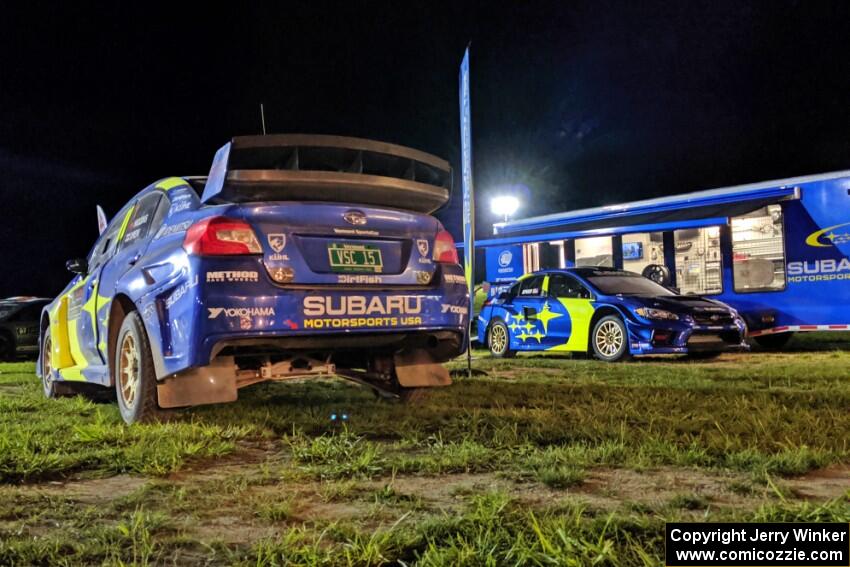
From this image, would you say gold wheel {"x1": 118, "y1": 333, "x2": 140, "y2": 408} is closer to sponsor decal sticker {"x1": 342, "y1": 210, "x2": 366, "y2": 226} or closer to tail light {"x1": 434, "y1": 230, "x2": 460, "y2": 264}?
sponsor decal sticker {"x1": 342, "y1": 210, "x2": 366, "y2": 226}

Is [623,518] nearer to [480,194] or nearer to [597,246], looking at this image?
[597,246]

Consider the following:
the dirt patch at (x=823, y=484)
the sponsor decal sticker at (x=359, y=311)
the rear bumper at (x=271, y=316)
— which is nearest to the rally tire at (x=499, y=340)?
the rear bumper at (x=271, y=316)

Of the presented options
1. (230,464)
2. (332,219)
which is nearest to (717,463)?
(230,464)

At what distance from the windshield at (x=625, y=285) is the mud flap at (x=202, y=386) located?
22.1 ft

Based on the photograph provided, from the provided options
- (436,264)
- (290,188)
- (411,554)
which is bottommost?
(411,554)

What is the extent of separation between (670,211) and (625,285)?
426 cm

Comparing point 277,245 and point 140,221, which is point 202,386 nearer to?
point 277,245

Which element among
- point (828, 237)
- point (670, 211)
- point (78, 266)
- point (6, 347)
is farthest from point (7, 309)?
point (828, 237)

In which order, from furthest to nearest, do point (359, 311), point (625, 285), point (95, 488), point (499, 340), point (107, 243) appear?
point (499, 340), point (625, 285), point (107, 243), point (359, 311), point (95, 488)

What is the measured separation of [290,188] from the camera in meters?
4.36

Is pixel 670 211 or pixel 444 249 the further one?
pixel 670 211

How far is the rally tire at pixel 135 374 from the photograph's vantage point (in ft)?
14.5

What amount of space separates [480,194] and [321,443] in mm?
35978

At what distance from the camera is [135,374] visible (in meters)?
4.65
